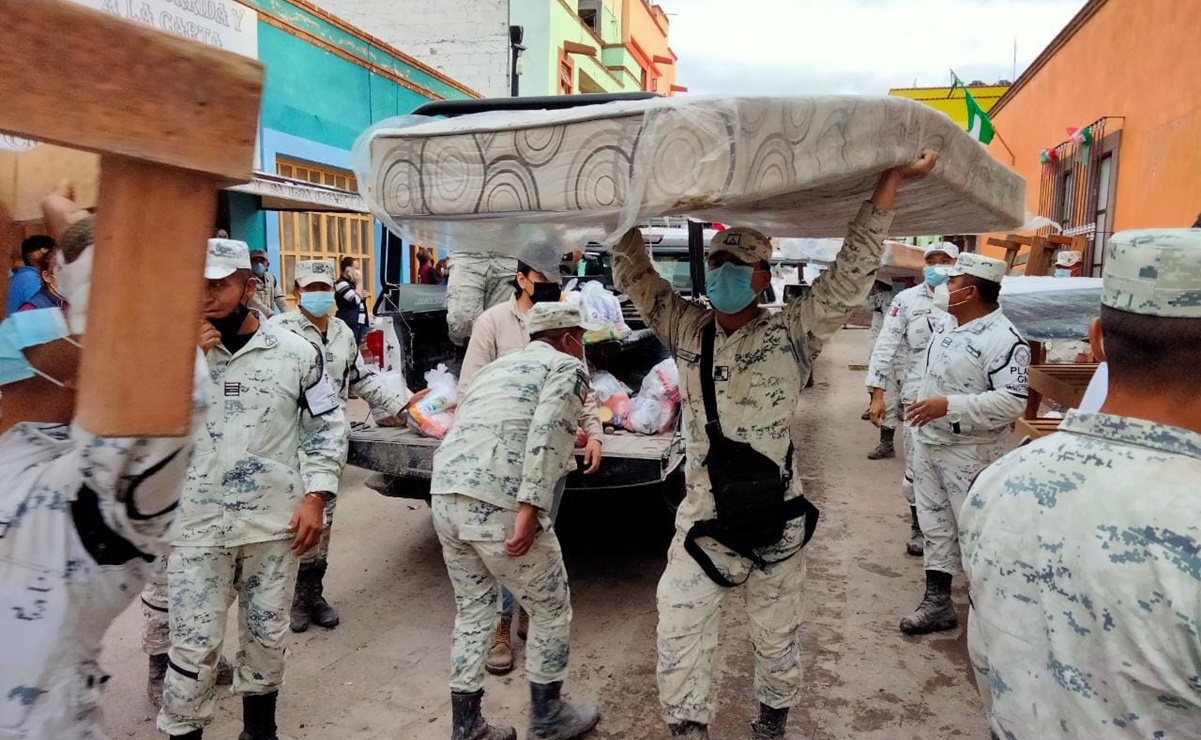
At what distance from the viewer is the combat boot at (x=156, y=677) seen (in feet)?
12.5

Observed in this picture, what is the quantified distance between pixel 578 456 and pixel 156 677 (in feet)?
7.50

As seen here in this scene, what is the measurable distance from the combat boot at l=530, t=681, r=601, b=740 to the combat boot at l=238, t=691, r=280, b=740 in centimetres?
107

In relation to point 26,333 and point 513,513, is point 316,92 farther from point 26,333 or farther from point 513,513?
point 26,333

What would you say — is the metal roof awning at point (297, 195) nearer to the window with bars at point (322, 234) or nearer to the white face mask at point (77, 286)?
the window with bars at point (322, 234)

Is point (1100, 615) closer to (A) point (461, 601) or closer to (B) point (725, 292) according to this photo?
(B) point (725, 292)

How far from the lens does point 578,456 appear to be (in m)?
4.48

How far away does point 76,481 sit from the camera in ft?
4.80

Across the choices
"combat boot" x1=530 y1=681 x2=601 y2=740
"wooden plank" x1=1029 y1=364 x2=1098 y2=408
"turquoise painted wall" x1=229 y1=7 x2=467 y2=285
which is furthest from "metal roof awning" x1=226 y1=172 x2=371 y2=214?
"wooden plank" x1=1029 y1=364 x2=1098 y2=408

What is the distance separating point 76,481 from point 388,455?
11.6ft

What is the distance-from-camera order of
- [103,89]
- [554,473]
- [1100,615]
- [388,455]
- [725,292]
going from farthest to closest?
1. [388,455]
2. [554,473]
3. [725,292]
4. [1100,615]
5. [103,89]

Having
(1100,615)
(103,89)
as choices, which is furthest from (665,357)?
(103,89)

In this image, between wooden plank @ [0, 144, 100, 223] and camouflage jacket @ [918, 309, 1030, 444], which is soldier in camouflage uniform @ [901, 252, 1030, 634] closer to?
camouflage jacket @ [918, 309, 1030, 444]

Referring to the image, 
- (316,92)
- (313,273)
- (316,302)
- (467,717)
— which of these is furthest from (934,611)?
(316,92)

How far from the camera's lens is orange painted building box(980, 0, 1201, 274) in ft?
26.9
